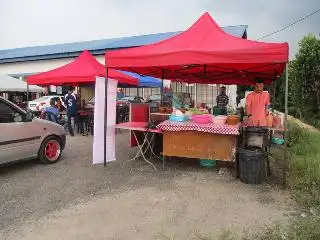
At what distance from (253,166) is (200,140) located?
1.25m

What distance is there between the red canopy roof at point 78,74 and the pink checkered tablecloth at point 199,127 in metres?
5.98

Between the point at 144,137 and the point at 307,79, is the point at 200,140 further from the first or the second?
the point at 307,79

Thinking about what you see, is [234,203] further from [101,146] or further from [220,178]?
[101,146]

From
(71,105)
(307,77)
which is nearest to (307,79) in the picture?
(307,77)

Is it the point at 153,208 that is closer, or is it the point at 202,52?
the point at 153,208

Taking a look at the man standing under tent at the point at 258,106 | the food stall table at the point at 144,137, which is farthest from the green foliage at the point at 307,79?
the food stall table at the point at 144,137

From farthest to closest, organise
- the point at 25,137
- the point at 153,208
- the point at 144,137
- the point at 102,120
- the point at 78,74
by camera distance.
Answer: the point at 78,74 → the point at 144,137 → the point at 102,120 → the point at 25,137 → the point at 153,208

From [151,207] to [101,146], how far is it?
9.21 ft

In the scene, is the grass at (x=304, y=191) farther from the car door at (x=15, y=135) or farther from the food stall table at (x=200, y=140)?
the car door at (x=15, y=135)

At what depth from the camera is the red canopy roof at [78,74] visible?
1285cm

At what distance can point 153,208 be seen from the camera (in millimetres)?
5395

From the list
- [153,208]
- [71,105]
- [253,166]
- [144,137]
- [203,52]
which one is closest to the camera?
[153,208]

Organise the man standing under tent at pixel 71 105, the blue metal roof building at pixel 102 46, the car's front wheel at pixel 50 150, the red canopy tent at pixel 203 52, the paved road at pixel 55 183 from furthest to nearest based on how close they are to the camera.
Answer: the blue metal roof building at pixel 102 46 < the man standing under tent at pixel 71 105 < the car's front wheel at pixel 50 150 < the red canopy tent at pixel 203 52 < the paved road at pixel 55 183

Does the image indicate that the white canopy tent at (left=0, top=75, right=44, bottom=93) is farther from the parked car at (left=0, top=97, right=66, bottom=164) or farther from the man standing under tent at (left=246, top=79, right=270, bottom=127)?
the man standing under tent at (left=246, top=79, right=270, bottom=127)
